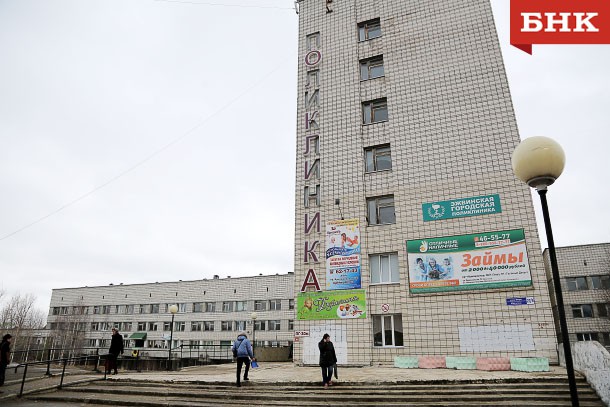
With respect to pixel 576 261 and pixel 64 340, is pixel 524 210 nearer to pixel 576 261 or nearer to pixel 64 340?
pixel 576 261

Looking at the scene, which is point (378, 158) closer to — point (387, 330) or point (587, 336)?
point (387, 330)

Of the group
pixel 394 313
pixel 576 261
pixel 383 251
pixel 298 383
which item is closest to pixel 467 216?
pixel 383 251

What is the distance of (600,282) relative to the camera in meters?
39.2

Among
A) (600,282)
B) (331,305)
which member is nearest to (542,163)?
(331,305)

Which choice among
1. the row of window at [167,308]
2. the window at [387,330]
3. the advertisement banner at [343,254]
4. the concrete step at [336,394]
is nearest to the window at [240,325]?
the row of window at [167,308]

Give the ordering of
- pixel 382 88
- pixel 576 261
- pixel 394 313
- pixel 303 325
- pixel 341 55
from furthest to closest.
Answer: pixel 576 261 → pixel 341 55 → pixel 382 88 → pixel 303 325 → pixel 394 313

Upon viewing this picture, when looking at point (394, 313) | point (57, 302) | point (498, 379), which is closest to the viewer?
point (498, 379)

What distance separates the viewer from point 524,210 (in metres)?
17.1

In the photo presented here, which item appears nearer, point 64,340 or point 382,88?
point 382,88

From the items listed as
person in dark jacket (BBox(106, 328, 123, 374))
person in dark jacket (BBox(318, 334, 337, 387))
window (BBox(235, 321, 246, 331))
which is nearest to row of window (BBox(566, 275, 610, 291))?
window (BBox(235, 321, 246, 331))

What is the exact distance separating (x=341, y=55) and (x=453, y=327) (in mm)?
15442

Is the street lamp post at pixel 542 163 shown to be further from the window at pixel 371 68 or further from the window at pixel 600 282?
the window at pixel 600 282

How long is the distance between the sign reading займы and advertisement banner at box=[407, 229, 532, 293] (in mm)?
986

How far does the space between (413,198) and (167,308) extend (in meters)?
42.8
